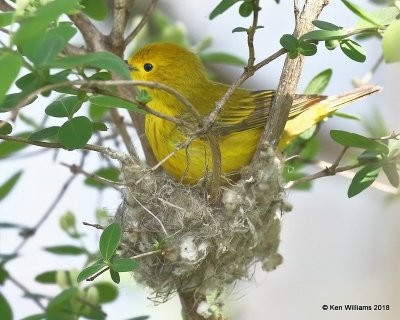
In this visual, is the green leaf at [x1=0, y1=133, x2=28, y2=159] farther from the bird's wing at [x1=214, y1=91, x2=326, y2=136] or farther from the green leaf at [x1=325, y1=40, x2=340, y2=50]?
the green leaf at [x1=325, y1=40, x2=340, y2=50]

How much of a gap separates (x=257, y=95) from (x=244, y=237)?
82 cm

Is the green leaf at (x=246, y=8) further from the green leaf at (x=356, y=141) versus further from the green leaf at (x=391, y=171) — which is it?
the green leaf at (x=391, y=171)

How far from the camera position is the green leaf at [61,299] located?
329cm

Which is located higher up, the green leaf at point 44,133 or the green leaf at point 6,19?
the green leaf at point 44,133

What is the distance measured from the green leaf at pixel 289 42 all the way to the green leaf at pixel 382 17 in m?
0.23

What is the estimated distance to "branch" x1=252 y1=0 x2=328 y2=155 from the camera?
3.07 m

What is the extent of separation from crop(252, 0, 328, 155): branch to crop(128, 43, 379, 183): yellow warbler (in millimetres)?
384

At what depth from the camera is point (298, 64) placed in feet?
10.4

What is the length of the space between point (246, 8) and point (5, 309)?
159 cm

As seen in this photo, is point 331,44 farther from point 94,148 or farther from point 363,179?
point 94,148

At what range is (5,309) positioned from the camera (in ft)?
11.4

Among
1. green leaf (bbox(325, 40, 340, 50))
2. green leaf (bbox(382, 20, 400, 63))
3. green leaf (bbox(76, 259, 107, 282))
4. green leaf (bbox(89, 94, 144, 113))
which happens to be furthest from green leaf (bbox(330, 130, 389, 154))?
green leaf (bbox(76, 259, 107, 282))

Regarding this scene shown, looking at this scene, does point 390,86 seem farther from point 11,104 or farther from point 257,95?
point 11,104

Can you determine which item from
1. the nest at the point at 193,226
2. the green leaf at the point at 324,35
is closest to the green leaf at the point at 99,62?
the green leaf at the point at 324,35
